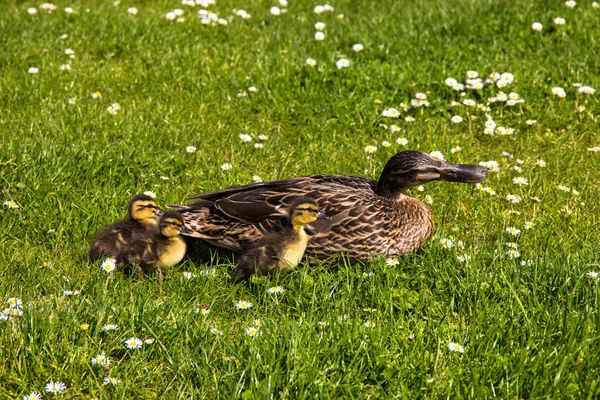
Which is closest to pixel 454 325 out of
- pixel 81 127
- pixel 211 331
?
pixel 211 331

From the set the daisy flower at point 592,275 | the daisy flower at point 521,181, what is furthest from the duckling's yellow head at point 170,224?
the daisy flower at point 521,181

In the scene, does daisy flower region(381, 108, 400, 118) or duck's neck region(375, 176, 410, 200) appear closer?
duck's neck region(375, 176, 410, 200)

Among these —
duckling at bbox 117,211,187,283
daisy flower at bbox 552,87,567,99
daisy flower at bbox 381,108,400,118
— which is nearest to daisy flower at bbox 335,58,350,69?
daisy flower at bbox 381,108,400,118

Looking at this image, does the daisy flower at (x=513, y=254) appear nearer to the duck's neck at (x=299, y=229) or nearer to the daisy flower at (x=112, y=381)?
the duck's neck at (x=299, y=229)

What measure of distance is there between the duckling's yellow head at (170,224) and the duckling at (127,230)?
13cm

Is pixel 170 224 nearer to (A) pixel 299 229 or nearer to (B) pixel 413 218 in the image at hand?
(A) pixel 299 229

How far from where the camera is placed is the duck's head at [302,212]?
5.28m

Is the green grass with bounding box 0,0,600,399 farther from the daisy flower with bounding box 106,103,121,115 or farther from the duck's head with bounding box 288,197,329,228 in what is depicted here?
the duck's head with bounding box 288,197,329,228

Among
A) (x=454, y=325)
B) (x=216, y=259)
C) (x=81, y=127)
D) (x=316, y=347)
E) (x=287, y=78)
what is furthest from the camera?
(x=287, y=78)

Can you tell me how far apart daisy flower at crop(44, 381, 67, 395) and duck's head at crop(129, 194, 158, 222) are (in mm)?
1565

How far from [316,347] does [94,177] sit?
291 centimetres

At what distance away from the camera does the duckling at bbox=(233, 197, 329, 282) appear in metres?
5.21

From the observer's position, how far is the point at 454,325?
15.4 feet

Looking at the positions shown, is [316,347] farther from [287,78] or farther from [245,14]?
[245,14]
